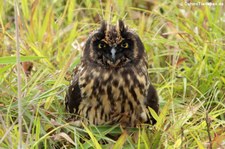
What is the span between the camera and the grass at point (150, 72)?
3.36 meters

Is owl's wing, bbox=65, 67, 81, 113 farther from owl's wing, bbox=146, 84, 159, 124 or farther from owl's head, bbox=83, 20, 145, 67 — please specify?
owl's wing, bbox=146, 84, 159, 124

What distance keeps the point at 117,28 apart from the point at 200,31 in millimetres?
1114

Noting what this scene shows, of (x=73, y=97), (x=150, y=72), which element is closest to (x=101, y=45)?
(x=73, y=97)

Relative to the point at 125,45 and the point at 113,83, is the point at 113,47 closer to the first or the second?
the point at 125,45

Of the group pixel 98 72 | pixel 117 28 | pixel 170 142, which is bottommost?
pixel 170 142

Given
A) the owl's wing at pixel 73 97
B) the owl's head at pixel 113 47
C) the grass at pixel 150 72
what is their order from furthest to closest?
1. the owl's wing at pixel 73 97
2. the owl's head at pixel 113 47
3. the grass at pixel 150 72

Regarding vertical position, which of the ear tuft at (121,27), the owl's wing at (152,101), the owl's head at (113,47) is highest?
the ear tuft at (121,27)

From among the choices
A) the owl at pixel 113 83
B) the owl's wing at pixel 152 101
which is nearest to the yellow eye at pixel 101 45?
the owl at pixel 113 83

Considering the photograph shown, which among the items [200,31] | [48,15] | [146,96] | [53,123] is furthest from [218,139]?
[48,15]

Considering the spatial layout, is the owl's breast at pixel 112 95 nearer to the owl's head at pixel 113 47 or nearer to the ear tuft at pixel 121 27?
the owl's head at pixel 113 47

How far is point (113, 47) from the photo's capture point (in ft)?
11.4

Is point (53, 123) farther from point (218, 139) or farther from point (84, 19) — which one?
point (84, 19)

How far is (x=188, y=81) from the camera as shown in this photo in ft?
13.7

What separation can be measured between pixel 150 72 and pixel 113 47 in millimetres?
924
